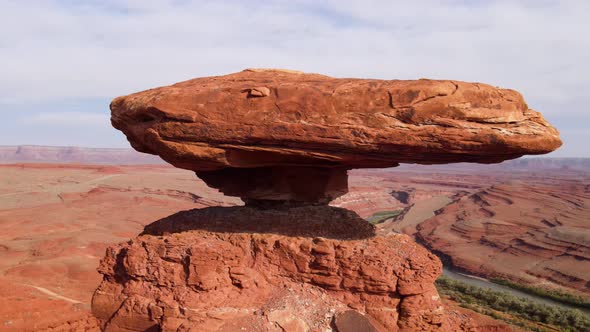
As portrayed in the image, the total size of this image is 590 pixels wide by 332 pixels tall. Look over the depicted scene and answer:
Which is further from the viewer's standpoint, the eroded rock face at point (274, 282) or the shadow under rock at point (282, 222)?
the shadow under rock at point (282, 222)

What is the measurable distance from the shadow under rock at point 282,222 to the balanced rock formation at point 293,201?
0.10ft

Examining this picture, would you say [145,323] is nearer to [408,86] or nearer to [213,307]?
[213,307]

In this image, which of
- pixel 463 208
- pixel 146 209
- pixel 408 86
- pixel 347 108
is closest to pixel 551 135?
pixel 408 86

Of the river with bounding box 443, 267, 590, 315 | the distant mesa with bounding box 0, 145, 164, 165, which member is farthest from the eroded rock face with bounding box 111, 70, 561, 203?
the distant mesa with bounding box 0, 145, 164, 165

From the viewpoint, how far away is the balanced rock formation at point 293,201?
24.1 ft

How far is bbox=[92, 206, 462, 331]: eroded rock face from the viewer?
866cm

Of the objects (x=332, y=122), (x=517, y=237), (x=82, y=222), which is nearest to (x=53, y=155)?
(x=82, y=222)

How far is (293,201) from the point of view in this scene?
10.4m

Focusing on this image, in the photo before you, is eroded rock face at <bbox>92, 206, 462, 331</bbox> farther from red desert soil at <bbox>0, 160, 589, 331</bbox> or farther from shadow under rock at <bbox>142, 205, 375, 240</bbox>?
red desert soil at <bbox>0, 160, 589, 331</bbox>

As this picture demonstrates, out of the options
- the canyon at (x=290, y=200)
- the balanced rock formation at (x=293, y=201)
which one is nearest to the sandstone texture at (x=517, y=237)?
the canyon at (x=290, y=200)

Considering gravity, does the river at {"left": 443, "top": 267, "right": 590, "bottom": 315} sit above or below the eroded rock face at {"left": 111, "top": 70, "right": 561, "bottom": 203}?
below

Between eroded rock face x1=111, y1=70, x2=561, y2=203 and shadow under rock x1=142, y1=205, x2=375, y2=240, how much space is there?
59.6 inches

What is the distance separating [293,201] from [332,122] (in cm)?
328

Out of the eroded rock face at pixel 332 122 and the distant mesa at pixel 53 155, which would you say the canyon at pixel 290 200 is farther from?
the distant mesa at pixel 53 155
